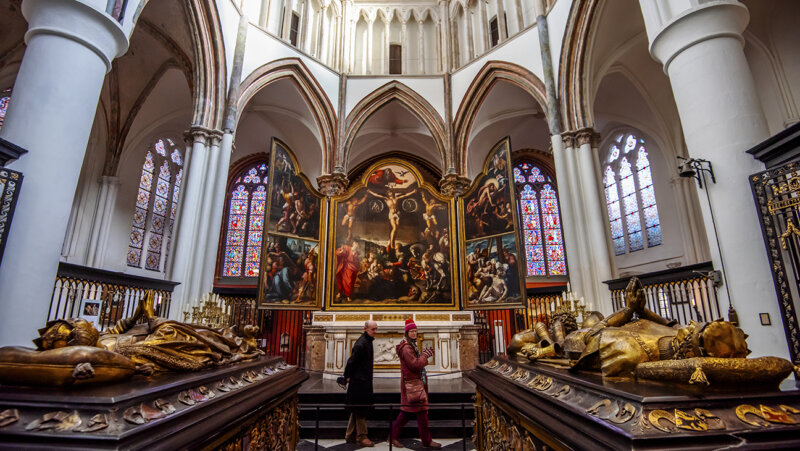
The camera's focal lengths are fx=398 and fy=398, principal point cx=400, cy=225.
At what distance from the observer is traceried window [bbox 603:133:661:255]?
41.0 feet

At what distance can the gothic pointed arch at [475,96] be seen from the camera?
11352 mm

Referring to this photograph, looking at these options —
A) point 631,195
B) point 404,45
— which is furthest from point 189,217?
point 631,195

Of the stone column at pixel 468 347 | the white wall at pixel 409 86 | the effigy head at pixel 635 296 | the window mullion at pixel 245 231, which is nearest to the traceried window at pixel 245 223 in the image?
the window mullion at pixel 245 231

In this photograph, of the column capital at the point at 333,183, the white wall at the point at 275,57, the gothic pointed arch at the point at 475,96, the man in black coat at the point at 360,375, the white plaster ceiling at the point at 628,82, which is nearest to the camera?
the man in black coat at the point at 360,375

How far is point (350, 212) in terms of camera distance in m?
8.77

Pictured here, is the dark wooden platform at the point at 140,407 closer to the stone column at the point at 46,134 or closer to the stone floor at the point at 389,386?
the stone column at the point at 46,134

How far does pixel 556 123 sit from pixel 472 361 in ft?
19.7

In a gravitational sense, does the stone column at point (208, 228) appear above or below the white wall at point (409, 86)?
below

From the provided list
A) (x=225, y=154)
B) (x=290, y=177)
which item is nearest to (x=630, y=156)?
(x=290, y=177)

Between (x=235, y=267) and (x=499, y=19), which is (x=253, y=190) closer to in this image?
(x=235, y=267)

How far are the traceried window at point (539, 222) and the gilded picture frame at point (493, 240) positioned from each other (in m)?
7.88

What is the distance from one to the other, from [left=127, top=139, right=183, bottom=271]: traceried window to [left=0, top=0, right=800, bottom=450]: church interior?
0.10 metres

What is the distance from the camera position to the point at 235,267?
49.4ft

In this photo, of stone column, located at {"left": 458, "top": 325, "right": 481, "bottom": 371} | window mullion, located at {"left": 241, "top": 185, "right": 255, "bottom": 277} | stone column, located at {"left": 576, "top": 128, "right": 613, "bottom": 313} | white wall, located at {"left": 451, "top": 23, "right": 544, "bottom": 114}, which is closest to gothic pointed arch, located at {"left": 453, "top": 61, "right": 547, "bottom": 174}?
white wall, located at {"left": 451, "top": 23, "right": 544, "bottom": 114}
